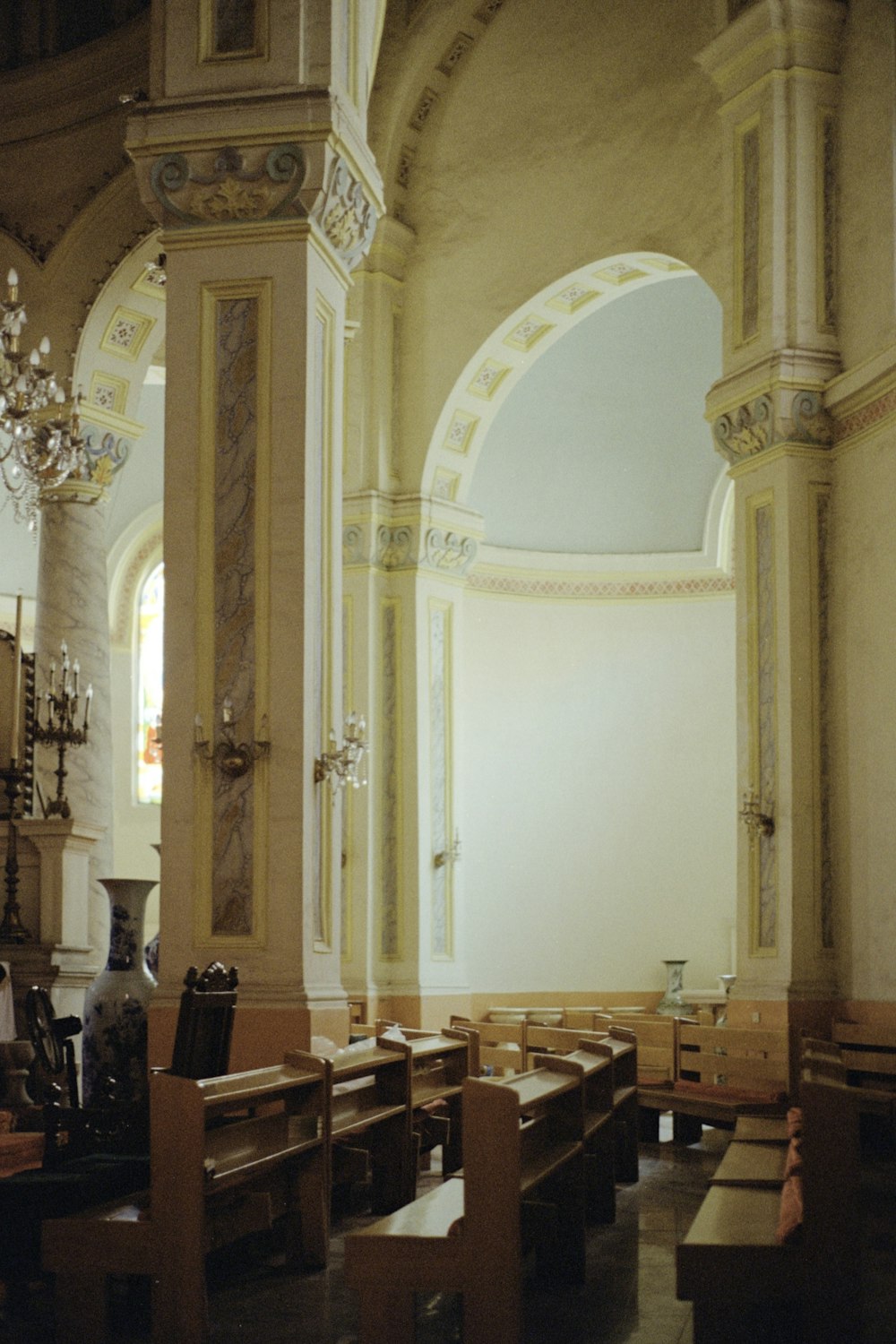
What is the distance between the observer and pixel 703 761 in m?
18.3

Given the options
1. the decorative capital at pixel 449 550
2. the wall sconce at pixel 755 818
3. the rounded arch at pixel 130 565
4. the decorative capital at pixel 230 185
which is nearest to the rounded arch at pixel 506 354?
the decorative capital at pixel 449 550

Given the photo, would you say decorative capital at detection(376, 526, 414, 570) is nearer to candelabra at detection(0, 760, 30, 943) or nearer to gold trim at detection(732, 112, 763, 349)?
gold trim at detection(732, 112, 763, 349)

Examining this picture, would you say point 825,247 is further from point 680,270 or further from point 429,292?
point 429,292

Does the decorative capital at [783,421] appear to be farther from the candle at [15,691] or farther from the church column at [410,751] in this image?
the candle at [15,691]

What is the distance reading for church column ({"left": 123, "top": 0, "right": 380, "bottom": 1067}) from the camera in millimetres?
8258

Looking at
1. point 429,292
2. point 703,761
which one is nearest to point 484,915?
point 703,761

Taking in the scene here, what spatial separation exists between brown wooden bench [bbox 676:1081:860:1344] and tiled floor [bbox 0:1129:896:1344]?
0.13 meters

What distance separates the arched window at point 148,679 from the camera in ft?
71.1

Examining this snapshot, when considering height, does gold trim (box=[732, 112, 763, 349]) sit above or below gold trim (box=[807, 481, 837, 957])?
above

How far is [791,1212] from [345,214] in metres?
6.19

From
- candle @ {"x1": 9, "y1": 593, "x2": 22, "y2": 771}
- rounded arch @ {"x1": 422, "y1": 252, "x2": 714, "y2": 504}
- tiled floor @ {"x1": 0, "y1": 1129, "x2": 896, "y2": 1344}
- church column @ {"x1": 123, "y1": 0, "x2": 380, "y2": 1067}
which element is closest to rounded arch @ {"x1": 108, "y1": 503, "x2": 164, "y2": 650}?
rounded arch @ {"x1": 422, "y1": 252, "x2": 714, "y2": 504}

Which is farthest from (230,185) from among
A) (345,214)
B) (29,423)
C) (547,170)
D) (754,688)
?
(547,170)

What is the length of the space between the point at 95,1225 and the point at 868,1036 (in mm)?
6233

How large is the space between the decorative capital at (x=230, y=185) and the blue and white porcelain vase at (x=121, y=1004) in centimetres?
357
